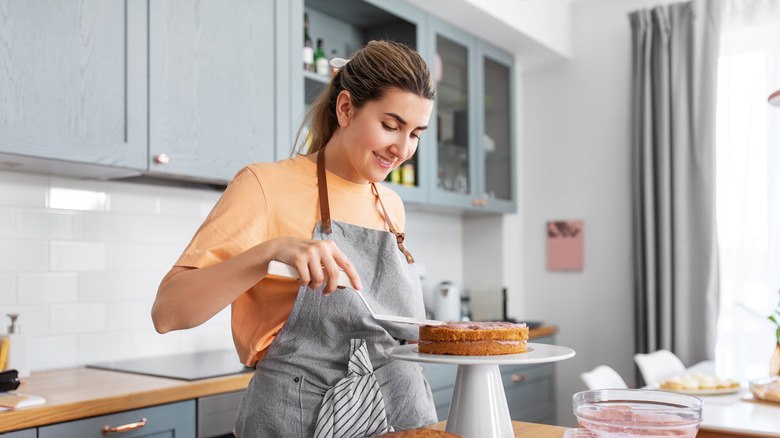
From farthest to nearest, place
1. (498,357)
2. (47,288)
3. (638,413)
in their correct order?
(47,288), (498,357), (638,413)

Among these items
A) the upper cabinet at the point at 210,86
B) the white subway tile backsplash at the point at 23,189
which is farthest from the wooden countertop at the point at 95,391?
the upper cabinet at the point at 210,86

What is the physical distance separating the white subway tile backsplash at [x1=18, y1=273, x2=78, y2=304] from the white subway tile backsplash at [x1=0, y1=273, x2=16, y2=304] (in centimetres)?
2

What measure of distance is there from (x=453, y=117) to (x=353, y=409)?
2448mm

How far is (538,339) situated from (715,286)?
858mm

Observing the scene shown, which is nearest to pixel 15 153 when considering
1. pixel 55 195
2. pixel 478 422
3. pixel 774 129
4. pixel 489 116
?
pixel 55 195

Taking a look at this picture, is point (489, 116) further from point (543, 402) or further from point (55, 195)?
point (55, 195)

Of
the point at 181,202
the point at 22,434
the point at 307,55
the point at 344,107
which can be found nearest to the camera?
the point at 344,107

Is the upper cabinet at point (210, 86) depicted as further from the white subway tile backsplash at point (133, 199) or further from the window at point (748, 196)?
the window at point (748, 196)

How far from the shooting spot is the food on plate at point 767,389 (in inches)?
83.4

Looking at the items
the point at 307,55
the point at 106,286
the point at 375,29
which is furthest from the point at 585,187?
the point at 106,286

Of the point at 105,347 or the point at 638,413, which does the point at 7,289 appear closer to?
the point at 105,347

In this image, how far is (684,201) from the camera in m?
3.42

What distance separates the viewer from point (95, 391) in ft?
5.94

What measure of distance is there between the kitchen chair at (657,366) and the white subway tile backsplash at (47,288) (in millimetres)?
2093
